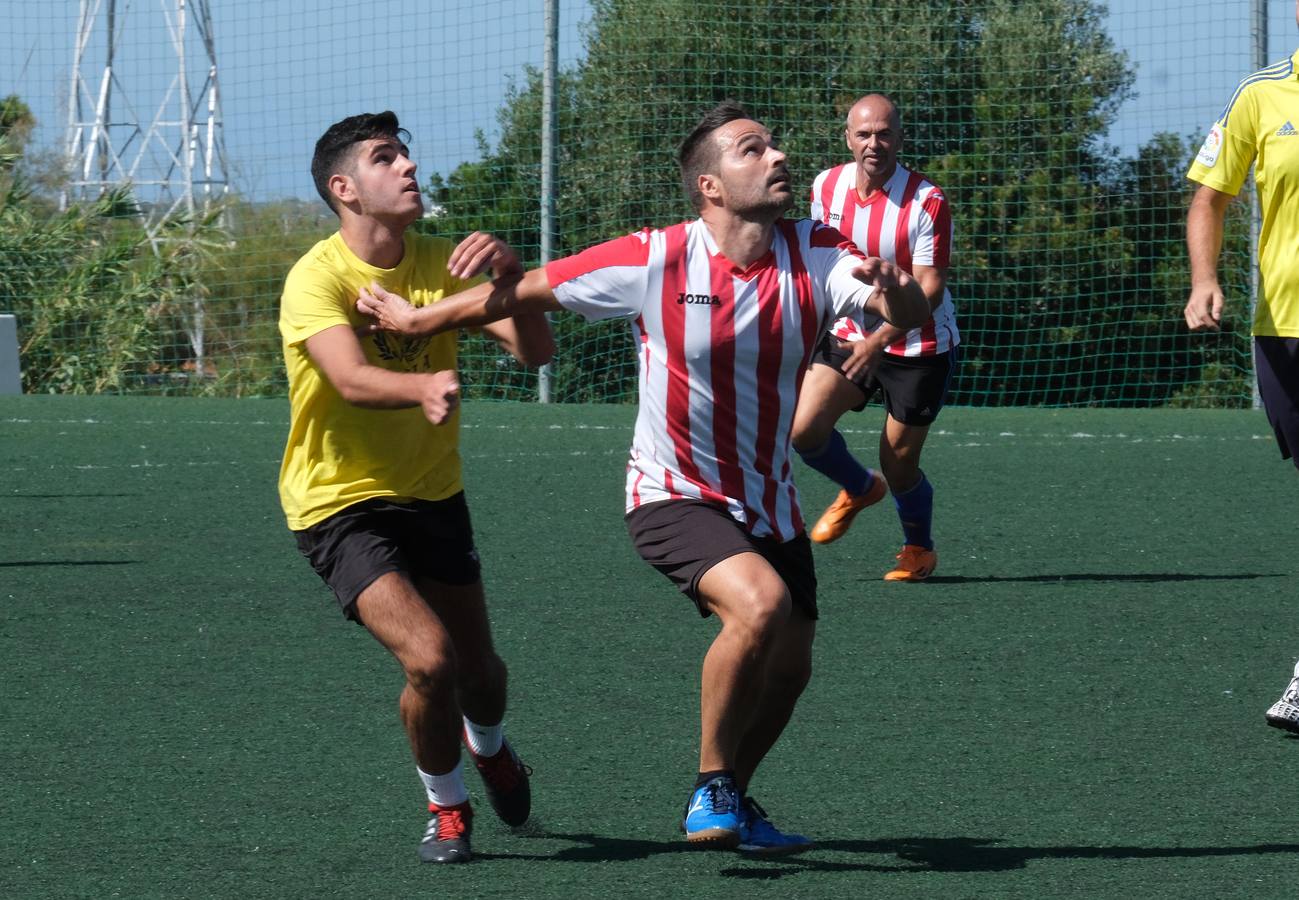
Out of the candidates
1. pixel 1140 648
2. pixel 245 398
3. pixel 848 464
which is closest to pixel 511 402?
pixel 245 398

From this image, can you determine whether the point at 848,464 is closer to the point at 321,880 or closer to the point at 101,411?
the point at 321,880

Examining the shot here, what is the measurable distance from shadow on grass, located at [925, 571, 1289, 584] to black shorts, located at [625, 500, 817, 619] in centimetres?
356

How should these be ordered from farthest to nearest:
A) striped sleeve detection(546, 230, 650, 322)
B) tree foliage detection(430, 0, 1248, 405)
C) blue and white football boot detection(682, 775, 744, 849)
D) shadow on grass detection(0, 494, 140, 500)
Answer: tree foliage detection(430, 0, 1248, 405) < shadow on grass detection(0, 494, 140, 500) < striped sleeve detection(546, 230, 650, 322) < blue and white football boot detection(682, 775, 744, 849)

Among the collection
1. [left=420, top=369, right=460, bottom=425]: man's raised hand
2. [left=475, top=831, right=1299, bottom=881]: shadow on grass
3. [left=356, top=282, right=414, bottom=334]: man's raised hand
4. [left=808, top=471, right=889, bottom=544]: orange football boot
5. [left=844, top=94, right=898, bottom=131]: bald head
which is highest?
[left=844, top=94, right=898, bottom=131]: bald head

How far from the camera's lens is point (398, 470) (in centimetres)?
439

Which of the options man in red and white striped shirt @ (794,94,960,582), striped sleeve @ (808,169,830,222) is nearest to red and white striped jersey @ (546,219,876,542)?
man in red and white striped shirt @ (794,94,960,582)

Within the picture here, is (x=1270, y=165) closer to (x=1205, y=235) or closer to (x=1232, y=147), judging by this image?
(x=1232, y=147)

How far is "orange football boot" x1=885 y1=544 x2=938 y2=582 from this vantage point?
26.2ft

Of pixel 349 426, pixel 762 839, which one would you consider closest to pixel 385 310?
pixel 349 426

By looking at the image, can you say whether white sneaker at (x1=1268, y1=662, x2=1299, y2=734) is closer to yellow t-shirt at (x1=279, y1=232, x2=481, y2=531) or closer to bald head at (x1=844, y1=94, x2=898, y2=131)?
yellow t-shirt at (x1=279, y1=232, x2=481, y2=531)

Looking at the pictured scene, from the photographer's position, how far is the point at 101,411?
51.5 feet

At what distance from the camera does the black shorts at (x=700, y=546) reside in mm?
4328

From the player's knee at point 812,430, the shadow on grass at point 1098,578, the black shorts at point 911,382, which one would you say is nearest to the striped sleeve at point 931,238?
the black shorts at point 911,382

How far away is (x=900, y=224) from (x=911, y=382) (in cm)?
68
